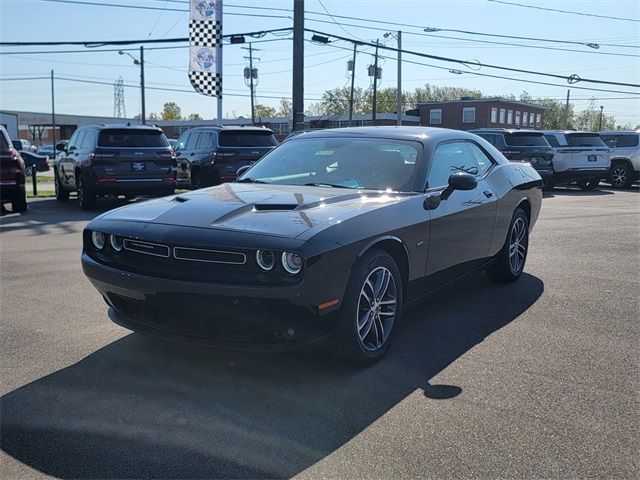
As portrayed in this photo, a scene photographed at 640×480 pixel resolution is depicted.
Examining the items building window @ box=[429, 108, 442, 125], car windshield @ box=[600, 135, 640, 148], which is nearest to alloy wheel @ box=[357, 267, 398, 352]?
car windshield @ box=[600, 135, 640, 148]

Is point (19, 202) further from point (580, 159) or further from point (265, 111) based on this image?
point (265, 111)

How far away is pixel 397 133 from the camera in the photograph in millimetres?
5066

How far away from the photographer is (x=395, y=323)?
407 cm

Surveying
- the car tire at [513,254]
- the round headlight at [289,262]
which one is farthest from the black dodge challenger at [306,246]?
the car tire at [513,254]

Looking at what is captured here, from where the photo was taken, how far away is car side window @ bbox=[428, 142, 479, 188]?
4.75 metres

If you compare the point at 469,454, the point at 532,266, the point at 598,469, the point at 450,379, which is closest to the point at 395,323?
the point at 450,379

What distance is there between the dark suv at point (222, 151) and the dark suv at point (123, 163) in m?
1.12

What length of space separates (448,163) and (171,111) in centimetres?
13308

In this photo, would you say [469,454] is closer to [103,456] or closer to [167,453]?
[167,453]

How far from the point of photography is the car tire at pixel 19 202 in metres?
11.7

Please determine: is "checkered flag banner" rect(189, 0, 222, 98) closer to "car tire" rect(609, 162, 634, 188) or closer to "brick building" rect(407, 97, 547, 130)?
"car tire" rect(609, 162, 634, 188)

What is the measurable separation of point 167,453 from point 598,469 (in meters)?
1.96

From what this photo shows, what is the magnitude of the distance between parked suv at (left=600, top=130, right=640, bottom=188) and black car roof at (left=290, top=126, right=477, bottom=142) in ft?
50.2

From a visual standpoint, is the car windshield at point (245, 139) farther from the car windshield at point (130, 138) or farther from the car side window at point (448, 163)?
the car side window at point (448, 163)
